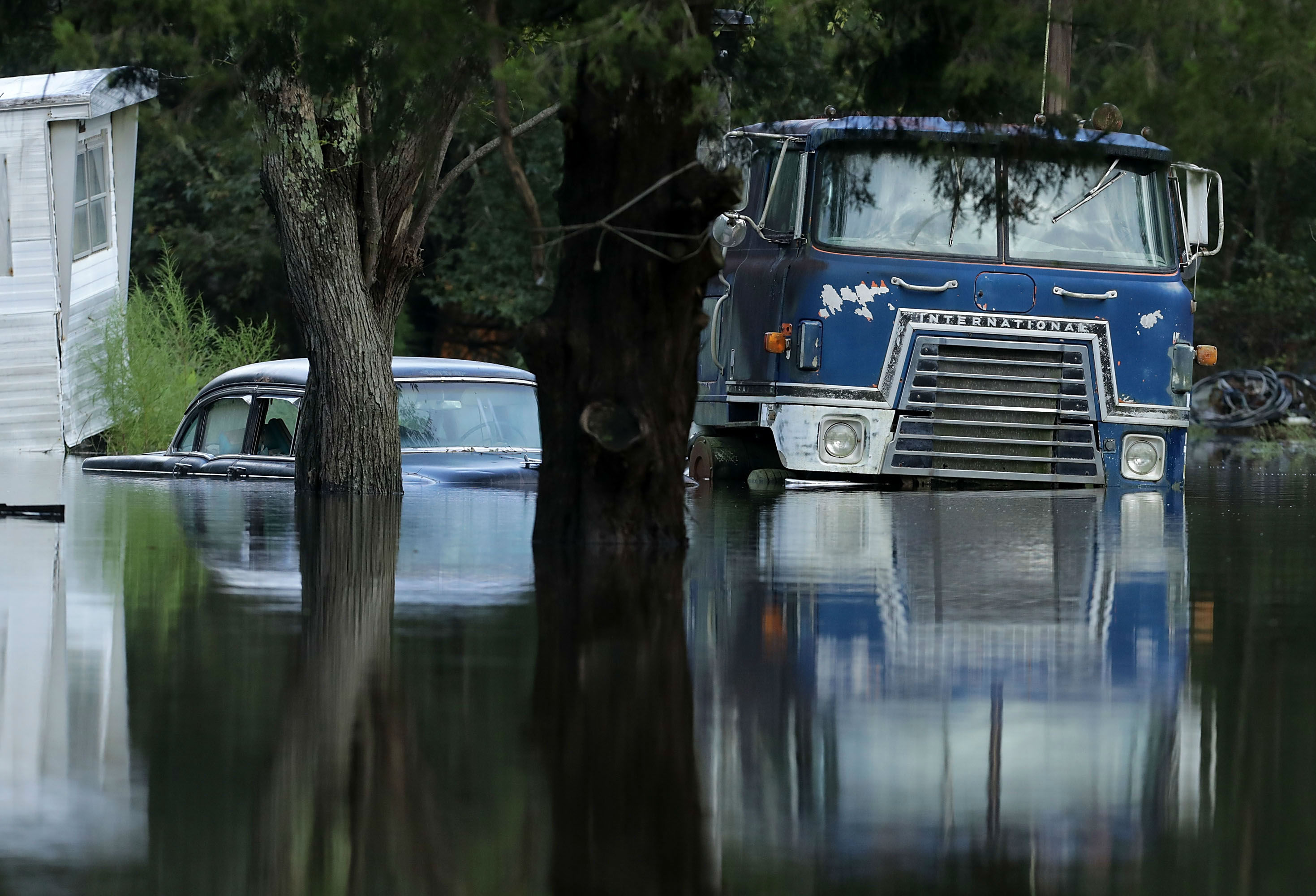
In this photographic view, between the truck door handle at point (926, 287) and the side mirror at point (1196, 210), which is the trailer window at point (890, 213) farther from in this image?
the side mirror at point (1196, 210)

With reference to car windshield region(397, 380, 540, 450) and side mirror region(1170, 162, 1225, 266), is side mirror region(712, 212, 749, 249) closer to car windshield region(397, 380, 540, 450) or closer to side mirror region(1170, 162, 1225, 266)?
car windshield region(397, 380, 540, 450)

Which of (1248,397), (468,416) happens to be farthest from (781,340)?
(1248,397)

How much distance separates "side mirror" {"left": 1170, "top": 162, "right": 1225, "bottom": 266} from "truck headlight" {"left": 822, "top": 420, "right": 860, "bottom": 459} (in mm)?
3117

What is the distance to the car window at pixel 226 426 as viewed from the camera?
53.8 feet

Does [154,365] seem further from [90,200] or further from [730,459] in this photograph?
[730,459]

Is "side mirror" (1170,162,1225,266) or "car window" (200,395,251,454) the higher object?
"side mirror" (1170,162,1225,266)

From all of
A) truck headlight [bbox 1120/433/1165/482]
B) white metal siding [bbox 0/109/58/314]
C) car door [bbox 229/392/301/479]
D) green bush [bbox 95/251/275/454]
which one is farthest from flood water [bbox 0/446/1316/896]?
white metal siding [bbox 0/109/58/314]

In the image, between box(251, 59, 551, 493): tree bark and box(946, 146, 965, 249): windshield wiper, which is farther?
box(251, 59, 551, 493): tree bark

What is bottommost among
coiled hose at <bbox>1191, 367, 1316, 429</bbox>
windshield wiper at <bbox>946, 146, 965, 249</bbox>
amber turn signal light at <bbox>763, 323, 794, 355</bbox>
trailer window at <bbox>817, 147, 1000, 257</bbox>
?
coiled hose at <bbox>1191, 367, 1316, 429</bbox>

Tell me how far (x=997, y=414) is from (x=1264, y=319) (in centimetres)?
2436

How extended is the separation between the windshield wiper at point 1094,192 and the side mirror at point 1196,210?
17.8 inches

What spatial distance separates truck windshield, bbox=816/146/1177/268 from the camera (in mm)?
16156

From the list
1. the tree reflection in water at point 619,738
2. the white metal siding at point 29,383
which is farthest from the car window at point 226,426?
the white metal siding at point 29,383

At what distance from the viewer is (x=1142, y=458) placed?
16.8m
